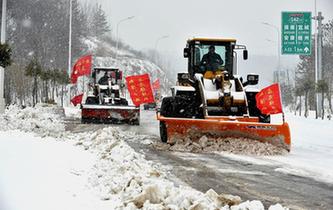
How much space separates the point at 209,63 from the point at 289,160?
4128mm

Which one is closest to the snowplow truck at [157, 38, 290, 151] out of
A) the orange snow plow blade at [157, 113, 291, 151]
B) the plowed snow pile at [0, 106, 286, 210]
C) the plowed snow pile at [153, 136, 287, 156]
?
the orange snow plow blade at [157, 113, 291, 151]

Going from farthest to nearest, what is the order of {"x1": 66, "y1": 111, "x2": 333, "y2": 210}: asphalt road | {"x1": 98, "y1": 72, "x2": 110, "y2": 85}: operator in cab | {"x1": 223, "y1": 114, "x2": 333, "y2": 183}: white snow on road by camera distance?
{"x1": 98, "y1": 72, "x2": 110, "y2": 85}: operator in cab < {"x1": 223, "y1": 114, "x2": 333, "y2": 183}: white snow on road < {"x1": 66, "y1": 111, "x2": 333, "y2": 210}: asphalt road

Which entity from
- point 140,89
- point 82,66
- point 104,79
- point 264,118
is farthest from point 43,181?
point 82,66

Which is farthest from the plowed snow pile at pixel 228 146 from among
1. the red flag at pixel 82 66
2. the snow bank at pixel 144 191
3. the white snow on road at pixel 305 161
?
the red flag at pixel 82 66

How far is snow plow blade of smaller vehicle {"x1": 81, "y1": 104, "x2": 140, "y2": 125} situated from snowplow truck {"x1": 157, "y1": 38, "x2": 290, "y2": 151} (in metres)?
6.52

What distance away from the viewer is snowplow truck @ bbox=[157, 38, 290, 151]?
8.91 metres

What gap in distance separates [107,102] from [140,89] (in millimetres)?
1795

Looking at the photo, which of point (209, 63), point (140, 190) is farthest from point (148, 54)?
point (140, 190)

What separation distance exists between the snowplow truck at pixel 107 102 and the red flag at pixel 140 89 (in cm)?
52

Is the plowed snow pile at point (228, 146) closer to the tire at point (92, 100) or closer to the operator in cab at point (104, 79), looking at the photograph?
the tire at point (92, 100)

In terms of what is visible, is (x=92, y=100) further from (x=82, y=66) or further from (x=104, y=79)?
(x=82, y=66)

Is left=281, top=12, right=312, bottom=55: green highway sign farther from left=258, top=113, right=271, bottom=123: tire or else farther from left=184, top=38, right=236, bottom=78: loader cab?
left=258, top=113, right=271, bottom=123: tire

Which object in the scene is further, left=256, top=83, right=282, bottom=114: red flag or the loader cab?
the loader cab

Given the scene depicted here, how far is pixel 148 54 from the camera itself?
365ft
